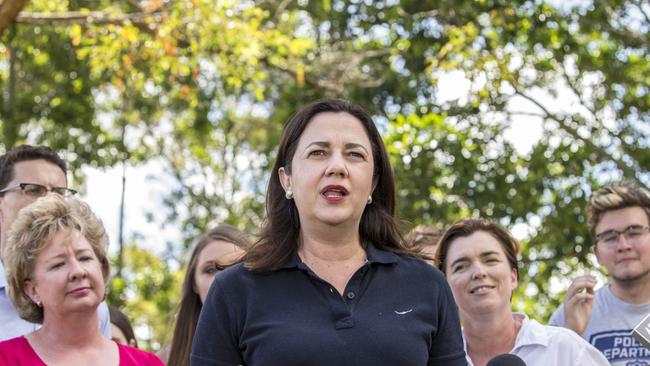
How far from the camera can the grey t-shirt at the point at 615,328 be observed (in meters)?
6.41

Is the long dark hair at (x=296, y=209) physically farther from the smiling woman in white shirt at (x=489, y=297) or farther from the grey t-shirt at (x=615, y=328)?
the grey t-shirt at (x=615, y=328)

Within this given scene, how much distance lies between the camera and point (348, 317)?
3750 mm

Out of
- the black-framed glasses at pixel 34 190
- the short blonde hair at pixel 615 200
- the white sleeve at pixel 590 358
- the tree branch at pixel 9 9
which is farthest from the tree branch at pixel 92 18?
the white sleeve at pixel 590 358

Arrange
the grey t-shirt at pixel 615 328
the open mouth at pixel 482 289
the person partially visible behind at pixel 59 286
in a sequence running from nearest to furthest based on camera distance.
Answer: the person partially visible behind at pixel 59 286 → the open mouth at pixel 482 289 → the grey t-shirt at pixel 615 328

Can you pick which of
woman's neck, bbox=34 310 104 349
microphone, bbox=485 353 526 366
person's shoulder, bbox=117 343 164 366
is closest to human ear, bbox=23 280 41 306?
woman's neck, bbox=34 310 104 349

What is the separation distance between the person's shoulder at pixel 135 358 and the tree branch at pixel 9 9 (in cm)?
679

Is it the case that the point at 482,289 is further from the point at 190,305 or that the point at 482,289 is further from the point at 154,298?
the point at 154,298

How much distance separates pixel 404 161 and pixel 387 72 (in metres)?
2.66

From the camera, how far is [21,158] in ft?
20.3

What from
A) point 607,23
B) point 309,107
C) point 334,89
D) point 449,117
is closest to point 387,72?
point 334,89

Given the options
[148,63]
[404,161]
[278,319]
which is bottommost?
[278,319]

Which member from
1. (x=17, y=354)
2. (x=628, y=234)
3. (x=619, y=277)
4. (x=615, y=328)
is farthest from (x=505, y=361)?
(x=628, y=234)

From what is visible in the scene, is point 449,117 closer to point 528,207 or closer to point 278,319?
point 528,207

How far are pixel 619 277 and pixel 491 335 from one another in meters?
1.39
